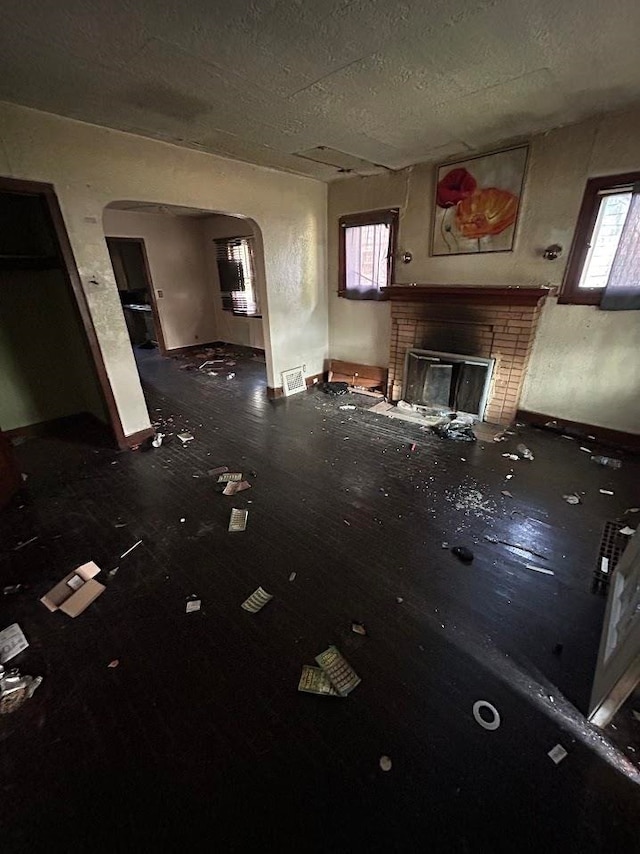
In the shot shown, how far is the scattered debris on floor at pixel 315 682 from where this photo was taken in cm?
143

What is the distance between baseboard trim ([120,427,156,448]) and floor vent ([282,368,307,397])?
5.80 feet

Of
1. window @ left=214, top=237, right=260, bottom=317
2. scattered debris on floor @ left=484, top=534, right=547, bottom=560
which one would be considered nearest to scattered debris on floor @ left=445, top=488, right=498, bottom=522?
scattered debris on floor @ left=484, top=534, right=547, bottom=560

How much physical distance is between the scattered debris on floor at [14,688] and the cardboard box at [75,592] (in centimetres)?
30

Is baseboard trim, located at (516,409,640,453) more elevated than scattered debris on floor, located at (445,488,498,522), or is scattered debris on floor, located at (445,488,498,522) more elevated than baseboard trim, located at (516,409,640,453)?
baseboard trim, located at (516,409,640,453)

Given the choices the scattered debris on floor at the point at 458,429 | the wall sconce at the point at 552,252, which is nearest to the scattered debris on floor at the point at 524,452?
the scattered debris on floor at the point at 458,429

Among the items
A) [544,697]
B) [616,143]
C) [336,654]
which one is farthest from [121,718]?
[616,143]

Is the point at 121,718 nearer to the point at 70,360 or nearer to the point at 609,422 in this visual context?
the point at 70,360

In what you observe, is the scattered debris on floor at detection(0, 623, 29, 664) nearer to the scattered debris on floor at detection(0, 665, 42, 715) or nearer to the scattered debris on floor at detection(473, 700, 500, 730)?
the scattered debris on floor at detection(0, 665, 42, 715)

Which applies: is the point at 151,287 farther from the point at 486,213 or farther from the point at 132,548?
the point at 132,548

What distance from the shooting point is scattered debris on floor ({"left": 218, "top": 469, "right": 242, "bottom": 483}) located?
2.86 metres

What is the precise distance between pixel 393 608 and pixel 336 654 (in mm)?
371

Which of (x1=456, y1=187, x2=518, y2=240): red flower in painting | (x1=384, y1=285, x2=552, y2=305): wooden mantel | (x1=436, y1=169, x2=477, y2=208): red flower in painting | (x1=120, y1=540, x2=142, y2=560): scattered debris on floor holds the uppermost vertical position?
(x1=436, y1=169, x2=477, y2=208): red flower in painting

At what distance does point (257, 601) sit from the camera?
5.98ft

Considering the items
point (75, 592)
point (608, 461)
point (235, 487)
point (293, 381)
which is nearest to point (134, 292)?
point (293, 381)
